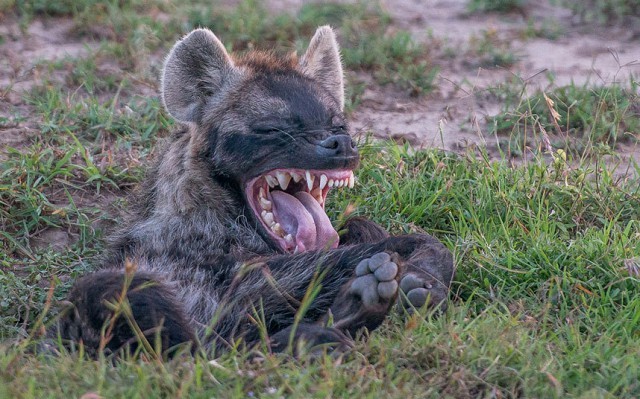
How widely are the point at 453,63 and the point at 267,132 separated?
9.25 feet

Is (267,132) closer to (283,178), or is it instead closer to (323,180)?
(283,178)

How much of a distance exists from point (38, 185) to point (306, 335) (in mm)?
2258

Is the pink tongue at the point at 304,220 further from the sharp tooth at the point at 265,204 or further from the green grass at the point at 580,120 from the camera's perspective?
the green grass at the point at 580,120

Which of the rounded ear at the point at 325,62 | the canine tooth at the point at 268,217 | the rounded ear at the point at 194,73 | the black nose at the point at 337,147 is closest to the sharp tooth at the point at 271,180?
the canine tooth at the point at 268,217

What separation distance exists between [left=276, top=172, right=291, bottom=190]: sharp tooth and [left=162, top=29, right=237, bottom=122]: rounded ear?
1.93 feet

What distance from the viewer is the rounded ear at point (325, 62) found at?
5211 millimetres

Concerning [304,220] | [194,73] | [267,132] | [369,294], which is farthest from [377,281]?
[194,73]

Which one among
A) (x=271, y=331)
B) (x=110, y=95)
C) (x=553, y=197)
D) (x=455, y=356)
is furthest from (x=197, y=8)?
(x=455, y=356)

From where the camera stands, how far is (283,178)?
457cm

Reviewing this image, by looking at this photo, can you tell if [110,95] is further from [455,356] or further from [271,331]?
[455,356]

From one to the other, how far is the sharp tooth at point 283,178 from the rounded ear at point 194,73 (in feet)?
1.93

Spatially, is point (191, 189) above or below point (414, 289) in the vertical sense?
above

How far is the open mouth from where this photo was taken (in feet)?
14.8

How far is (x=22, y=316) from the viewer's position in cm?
462
